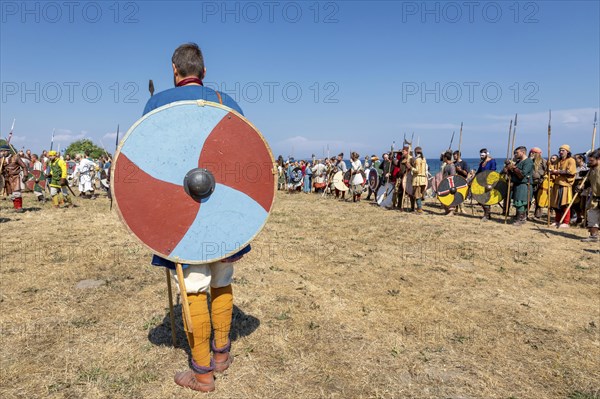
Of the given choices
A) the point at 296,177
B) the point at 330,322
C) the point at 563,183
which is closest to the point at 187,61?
the point at 330,322

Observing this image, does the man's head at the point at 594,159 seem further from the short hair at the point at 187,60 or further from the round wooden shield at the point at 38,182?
the round wooden shield at the point at 38,182

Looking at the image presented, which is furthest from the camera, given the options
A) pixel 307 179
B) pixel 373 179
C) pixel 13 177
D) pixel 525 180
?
pixel 307 179

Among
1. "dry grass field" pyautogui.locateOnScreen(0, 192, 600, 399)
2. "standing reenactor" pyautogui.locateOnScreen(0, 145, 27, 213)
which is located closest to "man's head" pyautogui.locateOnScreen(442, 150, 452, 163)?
"dry grass field" pyautogui.locateOnScreen(0, 192, 600, 399)

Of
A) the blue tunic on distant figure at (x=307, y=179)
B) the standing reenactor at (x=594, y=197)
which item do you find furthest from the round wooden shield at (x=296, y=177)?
the standing reenactor at (x=594, y=197)

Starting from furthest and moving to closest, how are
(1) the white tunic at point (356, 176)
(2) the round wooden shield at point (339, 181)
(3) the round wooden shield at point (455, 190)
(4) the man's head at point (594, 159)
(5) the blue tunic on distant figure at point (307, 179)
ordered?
(5) the blue tunic on distant figure at point (307, 179), (2) the round wooden shield at point (339, 181), (1) the white tunic at point (356, 176), (3) the round wooden shield at point (455, 190), (4) the man's head at point (594, 159)

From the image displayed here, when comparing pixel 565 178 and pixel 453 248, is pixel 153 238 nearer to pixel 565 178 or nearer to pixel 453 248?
pixel 453 248

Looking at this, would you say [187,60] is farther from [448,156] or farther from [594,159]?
[448,156]

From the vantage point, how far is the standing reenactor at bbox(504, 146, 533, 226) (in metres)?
9.48

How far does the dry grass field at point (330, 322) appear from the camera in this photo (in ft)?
9.12

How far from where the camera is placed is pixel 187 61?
256 cm

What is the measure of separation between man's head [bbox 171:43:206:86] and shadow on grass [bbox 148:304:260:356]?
7.12 feet

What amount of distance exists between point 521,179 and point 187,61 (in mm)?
9410

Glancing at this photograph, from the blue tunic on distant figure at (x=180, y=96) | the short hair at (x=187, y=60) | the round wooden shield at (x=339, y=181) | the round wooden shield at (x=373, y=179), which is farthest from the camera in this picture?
the round wooden shield at (x=339, y=181)

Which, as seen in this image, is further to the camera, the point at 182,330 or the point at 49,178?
the point at 49,178
